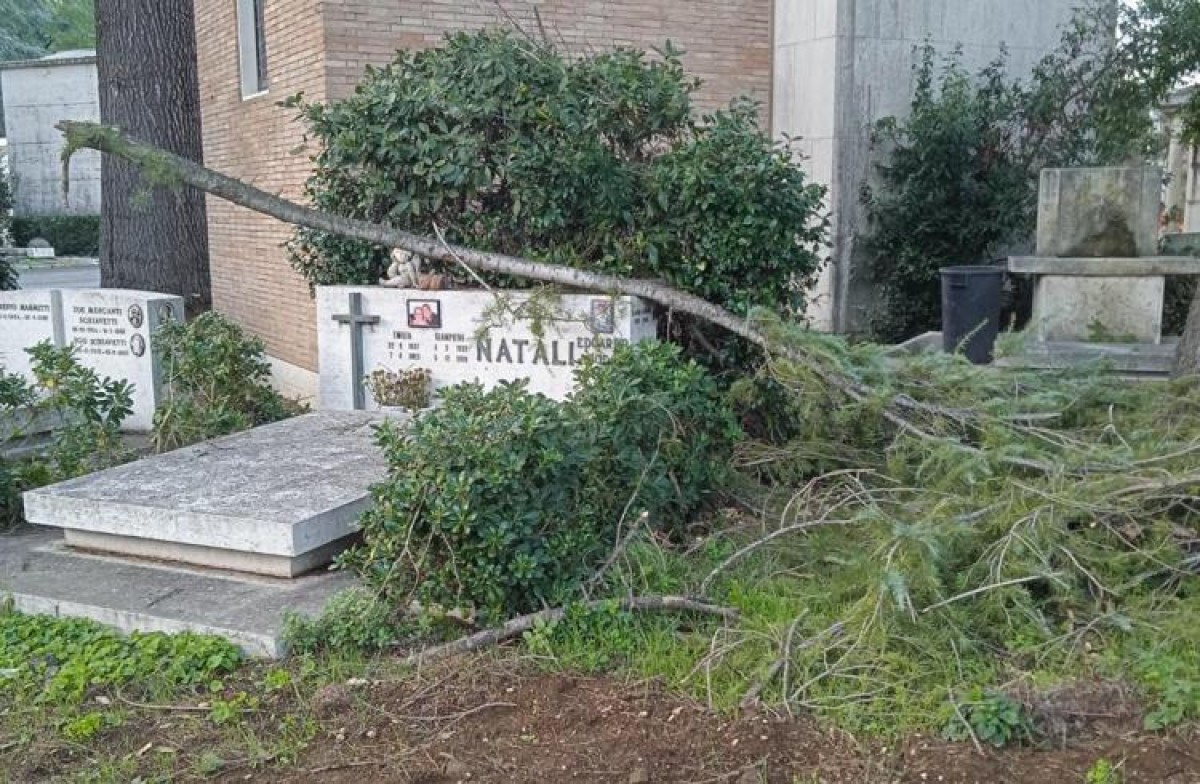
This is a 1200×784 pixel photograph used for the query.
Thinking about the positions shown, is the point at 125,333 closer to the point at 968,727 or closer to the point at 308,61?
the point at 308,61

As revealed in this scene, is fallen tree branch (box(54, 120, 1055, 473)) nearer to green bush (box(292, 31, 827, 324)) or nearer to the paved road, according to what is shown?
green bush (box(292, 31, 827, 324))

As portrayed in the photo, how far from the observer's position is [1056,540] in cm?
430

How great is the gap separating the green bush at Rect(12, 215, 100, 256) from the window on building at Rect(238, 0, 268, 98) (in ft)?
90.0

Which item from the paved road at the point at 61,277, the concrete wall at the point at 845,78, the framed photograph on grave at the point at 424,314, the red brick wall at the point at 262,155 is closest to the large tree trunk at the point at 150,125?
the red brick wall at the point at 262,155

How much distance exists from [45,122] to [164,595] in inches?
1503

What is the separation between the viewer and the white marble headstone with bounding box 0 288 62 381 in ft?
31.0

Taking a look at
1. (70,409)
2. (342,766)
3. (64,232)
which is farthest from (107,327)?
(64,232)

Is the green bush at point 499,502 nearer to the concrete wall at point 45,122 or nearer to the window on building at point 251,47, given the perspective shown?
the window on building at point 251,47

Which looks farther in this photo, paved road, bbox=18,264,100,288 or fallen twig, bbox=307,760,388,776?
paved road, bbox=18,264,100,288

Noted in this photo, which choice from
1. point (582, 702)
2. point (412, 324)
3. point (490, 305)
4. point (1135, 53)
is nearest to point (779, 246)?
point (490, 305)

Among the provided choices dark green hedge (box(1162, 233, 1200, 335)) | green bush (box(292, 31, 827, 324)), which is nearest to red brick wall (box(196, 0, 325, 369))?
green bush (box(292, 31, 827, 324))

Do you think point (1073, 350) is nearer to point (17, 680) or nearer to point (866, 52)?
point (866, 52)

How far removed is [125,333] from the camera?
904 centimetres

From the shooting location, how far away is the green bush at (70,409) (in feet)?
22.7
